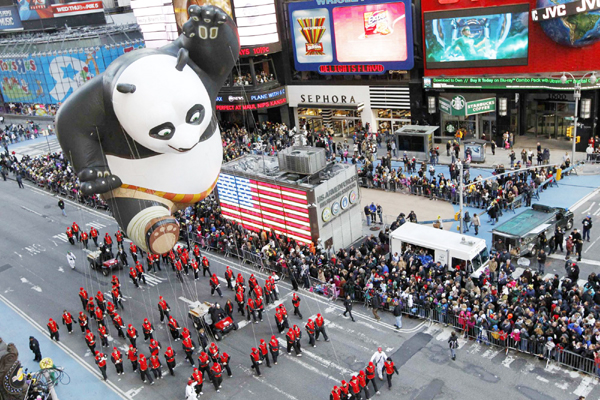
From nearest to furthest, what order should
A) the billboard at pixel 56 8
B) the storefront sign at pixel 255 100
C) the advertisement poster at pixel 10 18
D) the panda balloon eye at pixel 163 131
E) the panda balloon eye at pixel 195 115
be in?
the panda balloon eye at pixel 163 131, the panda balloon eye at pixel 195 115, the storefront sign at pixel 255 100, the billboard at pixel 56 8, the advertisement poster at pixel 10 18

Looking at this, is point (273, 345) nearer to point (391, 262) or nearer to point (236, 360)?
point (236, 360)

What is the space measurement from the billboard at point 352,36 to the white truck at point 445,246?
20598 millimetres

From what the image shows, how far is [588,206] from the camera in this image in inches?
1180

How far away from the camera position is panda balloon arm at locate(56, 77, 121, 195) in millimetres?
13375

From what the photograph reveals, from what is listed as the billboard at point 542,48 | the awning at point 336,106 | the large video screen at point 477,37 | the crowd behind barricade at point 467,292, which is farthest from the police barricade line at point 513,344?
the awning at point 336,106

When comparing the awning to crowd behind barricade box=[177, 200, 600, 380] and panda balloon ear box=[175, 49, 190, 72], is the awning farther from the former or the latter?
panda balloon ear box=[175, 49, 190, 72]

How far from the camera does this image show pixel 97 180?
13.5 metres

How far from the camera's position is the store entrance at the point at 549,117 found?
40031 millimetres

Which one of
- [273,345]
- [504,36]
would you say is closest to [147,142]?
[273,345]

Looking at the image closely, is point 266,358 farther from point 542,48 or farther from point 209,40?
point 542,48

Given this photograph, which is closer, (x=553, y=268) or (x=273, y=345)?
(x=273, y=345)

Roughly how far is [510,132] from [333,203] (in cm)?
1830

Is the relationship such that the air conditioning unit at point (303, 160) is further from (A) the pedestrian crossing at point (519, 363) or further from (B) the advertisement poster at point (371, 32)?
(B) the advertisement poster at point (371, 32)

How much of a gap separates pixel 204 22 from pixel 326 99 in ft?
116
